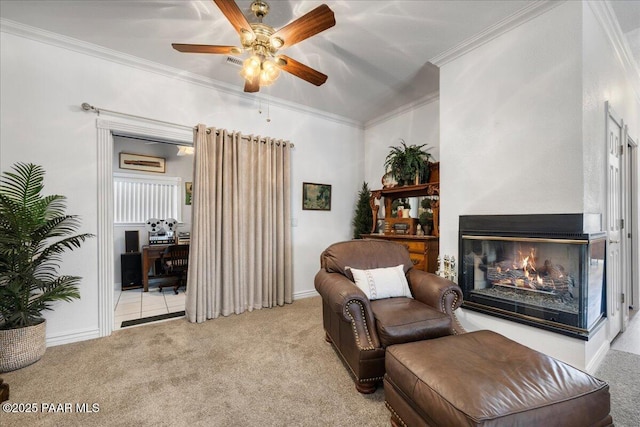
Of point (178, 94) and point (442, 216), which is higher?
point (178, 94)

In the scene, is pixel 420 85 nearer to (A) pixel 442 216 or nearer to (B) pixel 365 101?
(B) pixel 365 101

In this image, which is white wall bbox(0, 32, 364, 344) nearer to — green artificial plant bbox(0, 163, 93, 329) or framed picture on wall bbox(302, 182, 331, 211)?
green artificial plant bbox(0, 163, 93, 329)

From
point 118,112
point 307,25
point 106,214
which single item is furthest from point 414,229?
point 118,112

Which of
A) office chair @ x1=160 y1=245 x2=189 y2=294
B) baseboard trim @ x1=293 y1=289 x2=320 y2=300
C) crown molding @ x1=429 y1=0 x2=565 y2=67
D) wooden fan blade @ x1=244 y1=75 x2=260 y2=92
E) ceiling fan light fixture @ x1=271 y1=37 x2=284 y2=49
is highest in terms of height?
crown molding @ x1=429 y1=0 x2=565 y2=67

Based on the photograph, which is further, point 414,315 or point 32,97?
point 32,97

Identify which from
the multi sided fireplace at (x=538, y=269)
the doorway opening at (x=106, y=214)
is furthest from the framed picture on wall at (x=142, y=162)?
the multi sided fireplace at (x=538, y=269)

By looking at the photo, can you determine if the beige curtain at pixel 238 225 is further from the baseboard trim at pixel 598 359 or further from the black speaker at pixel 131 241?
the baseboard trim at pixel 598 359

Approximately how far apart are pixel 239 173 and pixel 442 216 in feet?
7.68

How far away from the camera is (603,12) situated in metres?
2.14

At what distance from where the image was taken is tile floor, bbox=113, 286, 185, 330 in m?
3.29

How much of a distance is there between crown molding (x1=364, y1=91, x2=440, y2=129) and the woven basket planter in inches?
178

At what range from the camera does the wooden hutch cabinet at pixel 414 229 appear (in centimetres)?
317

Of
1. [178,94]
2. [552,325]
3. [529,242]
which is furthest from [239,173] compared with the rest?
[552,325]

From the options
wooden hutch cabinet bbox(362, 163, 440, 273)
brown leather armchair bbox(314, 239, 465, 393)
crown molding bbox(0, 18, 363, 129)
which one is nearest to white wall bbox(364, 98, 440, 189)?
wooden hutch cabinet bbox(362, 163, 440, 273)
